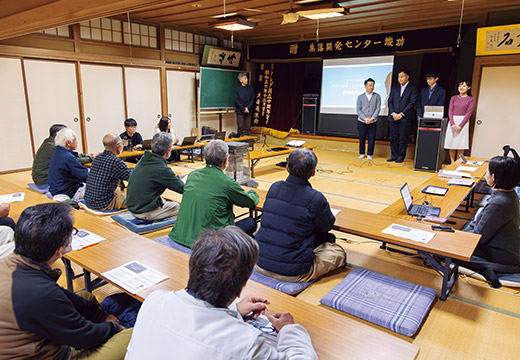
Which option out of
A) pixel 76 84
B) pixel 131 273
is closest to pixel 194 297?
pixel 131 273

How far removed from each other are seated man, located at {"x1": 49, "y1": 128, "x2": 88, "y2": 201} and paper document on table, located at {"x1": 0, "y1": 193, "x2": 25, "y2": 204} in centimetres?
61

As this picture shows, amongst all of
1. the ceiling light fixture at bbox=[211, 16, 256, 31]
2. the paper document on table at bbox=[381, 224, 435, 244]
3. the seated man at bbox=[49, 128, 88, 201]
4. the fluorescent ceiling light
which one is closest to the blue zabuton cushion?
the paper document on table at bbox=[381, 224, 435, 244]

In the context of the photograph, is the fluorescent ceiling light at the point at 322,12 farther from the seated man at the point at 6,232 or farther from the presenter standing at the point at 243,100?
the seated man at the point at 6,232

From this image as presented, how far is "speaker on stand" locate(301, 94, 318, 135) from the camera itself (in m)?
8.87

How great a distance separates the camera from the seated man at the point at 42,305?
3.71ft

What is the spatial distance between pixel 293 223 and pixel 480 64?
20.3 feet

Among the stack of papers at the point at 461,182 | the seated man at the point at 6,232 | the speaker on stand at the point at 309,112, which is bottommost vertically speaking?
the seated man at the point at 6,232

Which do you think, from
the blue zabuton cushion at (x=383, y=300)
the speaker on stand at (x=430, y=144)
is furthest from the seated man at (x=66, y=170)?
the speaker on stand at (x=430, y=144)

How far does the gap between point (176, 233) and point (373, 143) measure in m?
5.71

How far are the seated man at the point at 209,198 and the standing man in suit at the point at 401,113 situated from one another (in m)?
5.43

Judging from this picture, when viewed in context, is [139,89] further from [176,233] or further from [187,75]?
[176,233]

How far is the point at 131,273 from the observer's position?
1717mm

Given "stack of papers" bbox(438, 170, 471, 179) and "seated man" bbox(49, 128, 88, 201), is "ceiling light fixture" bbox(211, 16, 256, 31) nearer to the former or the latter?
"seated man" bbox(49, 128, 88, 201)

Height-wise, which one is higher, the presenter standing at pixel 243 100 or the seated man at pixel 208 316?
the presenter standing at pixel 243 100
